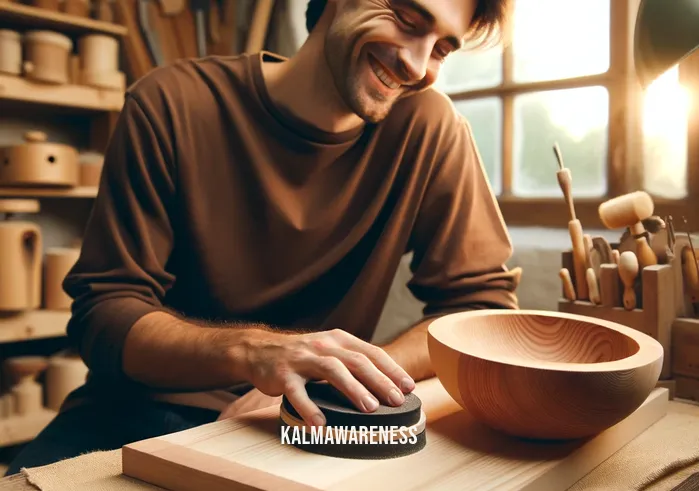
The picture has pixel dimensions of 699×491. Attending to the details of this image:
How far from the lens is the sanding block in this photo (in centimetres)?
A: 59

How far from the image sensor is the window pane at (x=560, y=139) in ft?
5.60

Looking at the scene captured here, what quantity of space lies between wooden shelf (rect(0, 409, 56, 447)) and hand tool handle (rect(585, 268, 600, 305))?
1712 mm

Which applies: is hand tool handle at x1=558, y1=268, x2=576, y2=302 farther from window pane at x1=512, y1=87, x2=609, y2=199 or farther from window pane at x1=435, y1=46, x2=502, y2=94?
window pane at x1=435, y1=46, x2=502, y2=94

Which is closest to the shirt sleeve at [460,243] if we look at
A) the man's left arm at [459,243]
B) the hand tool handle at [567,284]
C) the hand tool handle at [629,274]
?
the man's left arm at [459,243]

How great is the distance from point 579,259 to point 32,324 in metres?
1.68

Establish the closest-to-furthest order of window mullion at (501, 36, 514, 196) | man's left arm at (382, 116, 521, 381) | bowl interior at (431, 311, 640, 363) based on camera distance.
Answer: bowl interior at (431, 311, 640, 363) < man's left arm at (382, 116, 521, 381) < window mullion at (501, 36, 514, 196)

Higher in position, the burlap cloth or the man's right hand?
the man's right hand

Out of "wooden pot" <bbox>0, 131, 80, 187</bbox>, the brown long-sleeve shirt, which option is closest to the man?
the brown long-sleeve shirt

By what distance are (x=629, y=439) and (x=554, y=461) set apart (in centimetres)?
17

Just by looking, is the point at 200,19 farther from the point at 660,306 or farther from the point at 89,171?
the point at 660,306

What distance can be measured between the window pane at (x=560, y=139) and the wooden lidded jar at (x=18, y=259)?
4.77ft

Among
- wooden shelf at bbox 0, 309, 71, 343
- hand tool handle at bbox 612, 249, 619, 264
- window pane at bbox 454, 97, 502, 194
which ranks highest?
window pane at bbox 454, 97, 502, 194

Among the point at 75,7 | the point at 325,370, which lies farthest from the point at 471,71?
the point at 325,370

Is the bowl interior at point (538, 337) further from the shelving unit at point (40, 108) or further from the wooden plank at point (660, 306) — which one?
the shelving unit at point (40, 108)
